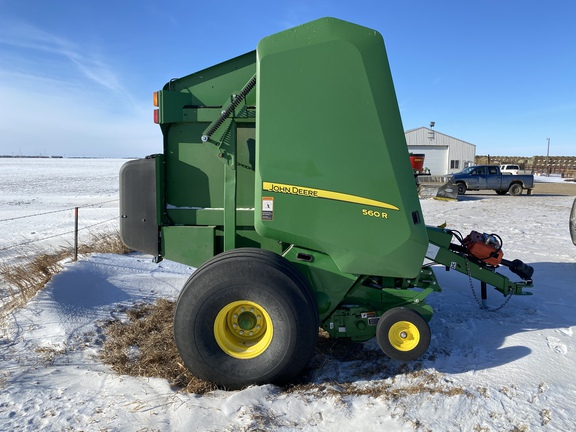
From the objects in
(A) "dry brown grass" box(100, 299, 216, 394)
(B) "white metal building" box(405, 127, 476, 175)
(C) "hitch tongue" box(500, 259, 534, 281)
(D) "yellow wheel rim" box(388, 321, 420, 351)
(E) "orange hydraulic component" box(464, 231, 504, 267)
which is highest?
(B) "white metal building" box(405, 127, 476, 175)

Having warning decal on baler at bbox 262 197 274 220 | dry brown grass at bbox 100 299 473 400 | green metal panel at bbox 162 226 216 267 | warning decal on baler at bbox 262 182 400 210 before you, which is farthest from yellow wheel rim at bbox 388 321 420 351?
green metal panel at bbox 162 226 216 267

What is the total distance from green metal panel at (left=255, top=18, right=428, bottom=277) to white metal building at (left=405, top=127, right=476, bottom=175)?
36576mm

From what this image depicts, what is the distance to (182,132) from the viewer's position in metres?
3.88

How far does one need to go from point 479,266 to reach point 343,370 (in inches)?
71.0

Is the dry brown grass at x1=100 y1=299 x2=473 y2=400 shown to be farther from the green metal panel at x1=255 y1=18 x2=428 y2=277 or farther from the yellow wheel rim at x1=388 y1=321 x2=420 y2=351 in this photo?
the green metal panel at x1=255 y1=18 x2=428 y2=277

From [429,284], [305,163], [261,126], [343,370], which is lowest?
[343,370]

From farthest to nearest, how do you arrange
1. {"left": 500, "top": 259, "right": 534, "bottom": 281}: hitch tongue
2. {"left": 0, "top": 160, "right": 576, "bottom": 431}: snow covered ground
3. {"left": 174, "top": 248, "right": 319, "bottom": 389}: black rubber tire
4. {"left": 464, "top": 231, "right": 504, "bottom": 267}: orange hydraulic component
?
{"left": 500, "top": 259, "right": 534, "bottom": 281}: hitch tongue → {"left": 464, "top": 231, "right": 504, "bottom": 267}: orange hydraulic component → {"left": 174, "top": 248, "right": 319, "bottom": 389}: black rubber tire → {"left": 0, "top": 160, "right": 576, "bottom": 431}: snow covered ground

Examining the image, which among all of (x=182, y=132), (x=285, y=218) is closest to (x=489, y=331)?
(x=285, y=218)

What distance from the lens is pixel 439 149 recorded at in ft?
128

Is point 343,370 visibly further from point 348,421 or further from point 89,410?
point 89,410

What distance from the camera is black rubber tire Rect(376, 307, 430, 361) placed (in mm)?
3244

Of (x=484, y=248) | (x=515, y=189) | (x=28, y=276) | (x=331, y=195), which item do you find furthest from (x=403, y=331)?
(x=515, y=189)

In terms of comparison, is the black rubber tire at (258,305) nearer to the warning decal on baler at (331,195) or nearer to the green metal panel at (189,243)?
the warning decal on baler at (331,195)

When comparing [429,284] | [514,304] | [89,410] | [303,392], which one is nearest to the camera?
[89,410]
